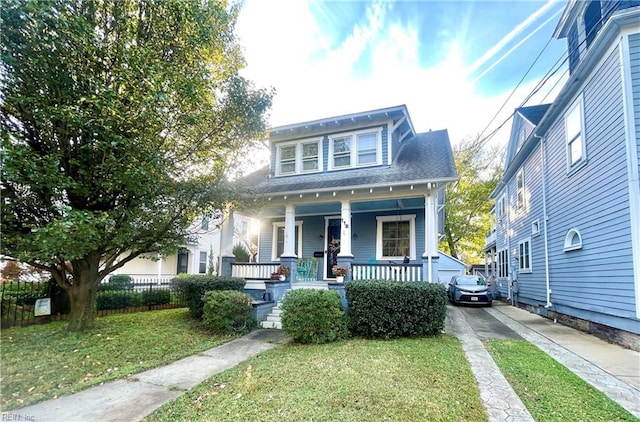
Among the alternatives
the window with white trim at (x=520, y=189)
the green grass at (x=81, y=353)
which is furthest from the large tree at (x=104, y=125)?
the window with white trim at (x=520, y=189)

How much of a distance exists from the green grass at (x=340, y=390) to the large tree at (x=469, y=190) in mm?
23058

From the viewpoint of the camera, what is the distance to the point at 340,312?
6848 mm

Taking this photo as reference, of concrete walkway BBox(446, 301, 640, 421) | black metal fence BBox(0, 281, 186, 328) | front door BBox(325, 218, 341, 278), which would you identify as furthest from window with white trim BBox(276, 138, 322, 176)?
concrete walkway BBox(446, 301, 640, 421)

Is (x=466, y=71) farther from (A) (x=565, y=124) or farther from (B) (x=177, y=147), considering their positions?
(B) (x=177, y=147)

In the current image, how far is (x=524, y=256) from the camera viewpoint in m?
13.8

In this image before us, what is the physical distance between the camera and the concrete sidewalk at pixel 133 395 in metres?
3.50

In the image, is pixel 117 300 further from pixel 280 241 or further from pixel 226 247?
pixel 280 241

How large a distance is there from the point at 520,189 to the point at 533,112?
340 cm

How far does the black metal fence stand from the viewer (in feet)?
23.1

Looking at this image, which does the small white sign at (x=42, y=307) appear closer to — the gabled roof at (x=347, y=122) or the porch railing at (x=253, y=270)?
the porch railing at (x=253, y=270)

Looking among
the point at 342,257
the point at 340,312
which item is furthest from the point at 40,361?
the point at 342,257

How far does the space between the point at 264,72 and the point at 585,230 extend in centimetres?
920

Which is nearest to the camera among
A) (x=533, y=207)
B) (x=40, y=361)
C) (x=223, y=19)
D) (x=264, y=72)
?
(x=40, y=361)

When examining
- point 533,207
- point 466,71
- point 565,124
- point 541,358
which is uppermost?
point 466,71
